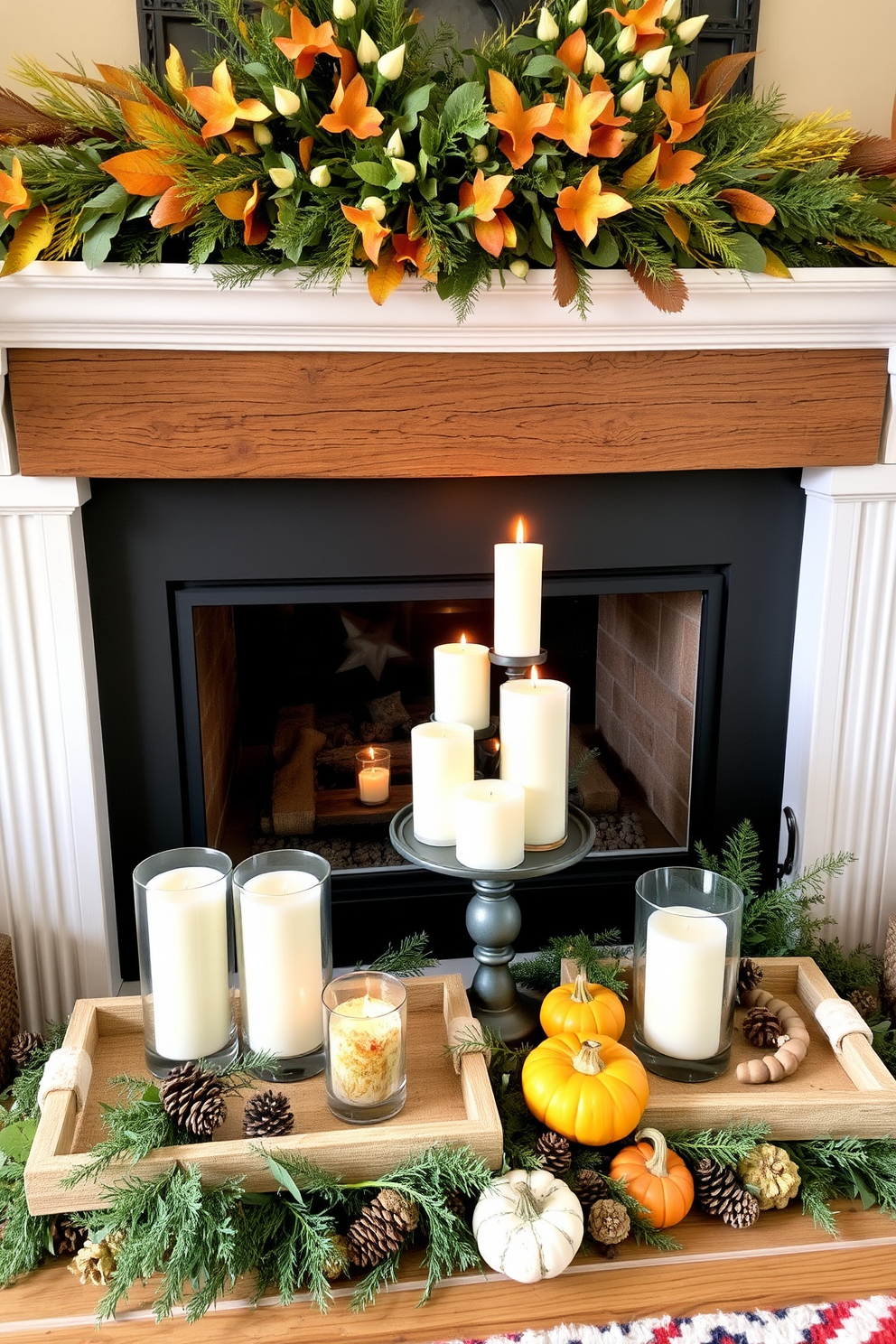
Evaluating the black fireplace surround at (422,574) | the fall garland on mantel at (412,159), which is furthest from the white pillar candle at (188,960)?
the fall garland on mantel at (412,159)

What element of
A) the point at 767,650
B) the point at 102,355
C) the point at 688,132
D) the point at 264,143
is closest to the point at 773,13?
the point at 688,132

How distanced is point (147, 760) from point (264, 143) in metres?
0.89

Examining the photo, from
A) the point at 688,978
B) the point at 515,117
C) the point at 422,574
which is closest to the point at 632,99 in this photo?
the point at 515,117

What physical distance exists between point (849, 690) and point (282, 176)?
3.66 feet

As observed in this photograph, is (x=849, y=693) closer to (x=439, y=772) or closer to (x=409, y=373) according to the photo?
(x=439, y=772)

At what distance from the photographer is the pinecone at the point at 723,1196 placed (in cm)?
127

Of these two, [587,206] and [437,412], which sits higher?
[587,206]

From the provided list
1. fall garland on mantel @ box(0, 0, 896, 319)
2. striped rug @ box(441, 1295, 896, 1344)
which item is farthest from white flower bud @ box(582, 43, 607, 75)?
striped rug @ box(441, 1295, 896, 1344)

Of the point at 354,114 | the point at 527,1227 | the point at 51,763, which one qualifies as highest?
the point at 354,114

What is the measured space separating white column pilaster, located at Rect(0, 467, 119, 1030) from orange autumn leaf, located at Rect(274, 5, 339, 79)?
62 centimetres

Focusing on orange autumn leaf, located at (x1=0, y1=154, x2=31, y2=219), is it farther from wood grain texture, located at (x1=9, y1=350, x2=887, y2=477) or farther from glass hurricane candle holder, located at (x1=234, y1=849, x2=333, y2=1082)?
glass hurricane candle holder, located at (x1=234, y1=849, x2=333, y2=1082)

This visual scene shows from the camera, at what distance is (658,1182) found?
1252 millimetres

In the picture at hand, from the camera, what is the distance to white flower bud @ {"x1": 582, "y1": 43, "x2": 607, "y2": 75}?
128cm

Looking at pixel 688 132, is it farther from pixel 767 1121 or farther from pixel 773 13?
pixel 767 1121
